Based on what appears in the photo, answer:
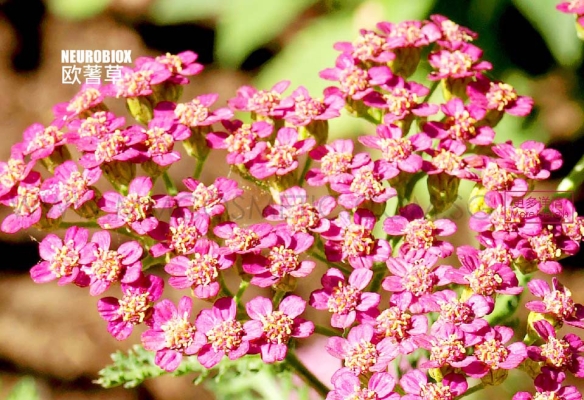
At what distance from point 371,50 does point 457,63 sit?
30 centimetres

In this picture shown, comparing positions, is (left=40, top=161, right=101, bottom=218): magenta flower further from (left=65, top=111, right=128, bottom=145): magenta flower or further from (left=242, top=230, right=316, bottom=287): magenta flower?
(left=242, top=230, right=316, bottom=287): magenta flower

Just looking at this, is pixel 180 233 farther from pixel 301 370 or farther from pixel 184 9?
pixel 184 9

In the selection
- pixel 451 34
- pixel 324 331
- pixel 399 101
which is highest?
pixel 451 34

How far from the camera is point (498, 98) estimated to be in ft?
8.24

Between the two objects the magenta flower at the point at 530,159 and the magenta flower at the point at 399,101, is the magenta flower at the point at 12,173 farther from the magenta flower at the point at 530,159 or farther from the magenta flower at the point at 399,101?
the magenta flower at the point at 530,159

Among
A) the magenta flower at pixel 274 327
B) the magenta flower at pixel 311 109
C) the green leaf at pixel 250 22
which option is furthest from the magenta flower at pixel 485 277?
the green leaf at pixel 250 22

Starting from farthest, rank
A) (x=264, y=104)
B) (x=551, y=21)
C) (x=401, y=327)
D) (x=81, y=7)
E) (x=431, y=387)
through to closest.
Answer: (x=81, y=7), (x=551, y=21), (x=264, y=104), (x=401, y=327), (x=431, y=387)

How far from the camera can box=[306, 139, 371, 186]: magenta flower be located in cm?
232

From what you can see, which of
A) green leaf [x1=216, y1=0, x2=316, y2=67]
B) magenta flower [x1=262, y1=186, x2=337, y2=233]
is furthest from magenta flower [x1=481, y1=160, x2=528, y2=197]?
green leaf [x1=216, y1=0, x2=316, y2=67]

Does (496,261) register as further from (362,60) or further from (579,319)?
(362,60)

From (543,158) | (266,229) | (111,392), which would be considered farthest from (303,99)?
(111,392)

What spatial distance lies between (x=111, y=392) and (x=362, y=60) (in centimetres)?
302

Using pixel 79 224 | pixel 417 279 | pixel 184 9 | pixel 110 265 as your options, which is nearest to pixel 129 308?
pixel 110 265

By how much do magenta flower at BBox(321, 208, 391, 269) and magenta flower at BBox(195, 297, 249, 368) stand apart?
355 millimetres
